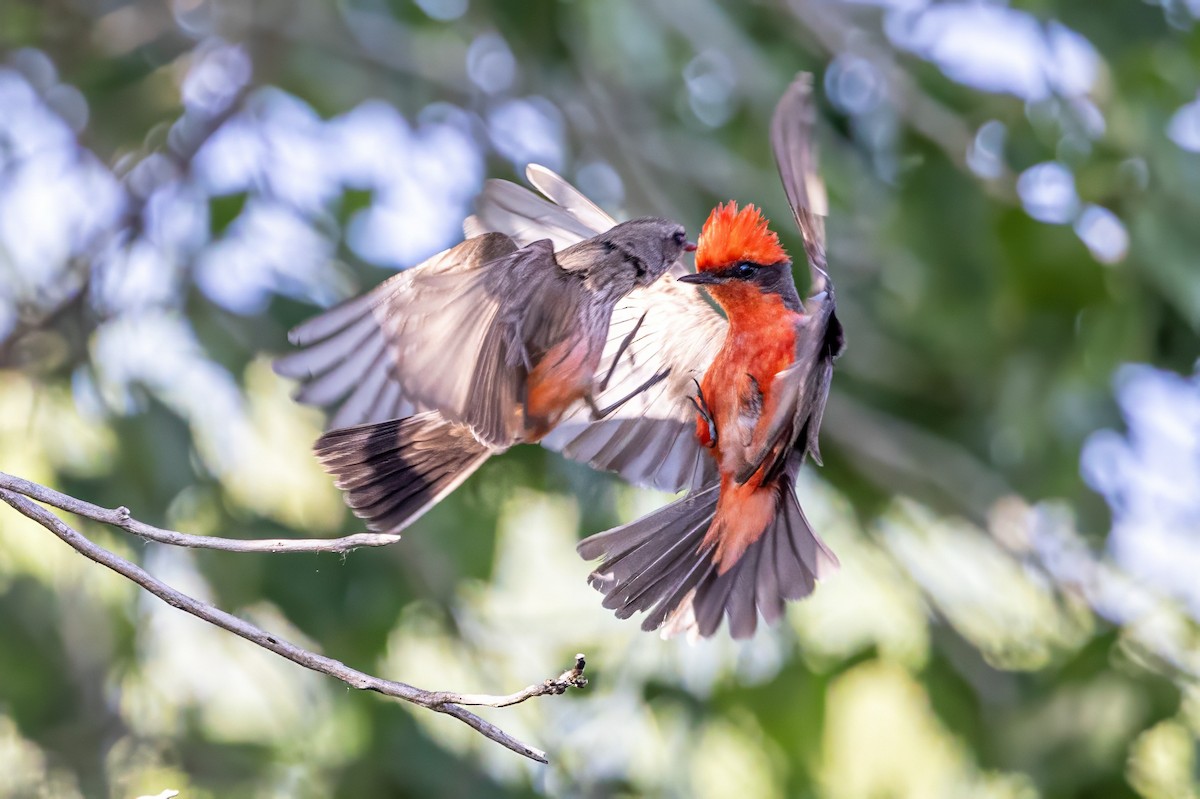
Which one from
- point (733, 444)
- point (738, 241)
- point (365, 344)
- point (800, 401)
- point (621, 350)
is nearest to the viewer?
point (365, 344)

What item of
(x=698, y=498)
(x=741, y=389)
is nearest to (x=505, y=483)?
(x=698, y=498)

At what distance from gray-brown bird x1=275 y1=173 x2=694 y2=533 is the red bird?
29 cm

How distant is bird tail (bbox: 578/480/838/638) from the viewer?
11.3 feet

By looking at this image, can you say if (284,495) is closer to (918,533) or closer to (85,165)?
(85,165)

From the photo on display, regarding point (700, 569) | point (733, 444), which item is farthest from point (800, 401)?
point (700, 569)

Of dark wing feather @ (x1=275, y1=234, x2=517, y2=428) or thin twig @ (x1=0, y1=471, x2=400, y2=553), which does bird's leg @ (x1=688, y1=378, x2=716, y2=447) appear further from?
thin twig @ (x1=0, y1=471, x2=400, y2=553)

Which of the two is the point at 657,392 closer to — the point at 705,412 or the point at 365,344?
the point at 705,412

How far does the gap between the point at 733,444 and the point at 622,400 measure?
12.8 inches

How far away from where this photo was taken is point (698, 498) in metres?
3.68

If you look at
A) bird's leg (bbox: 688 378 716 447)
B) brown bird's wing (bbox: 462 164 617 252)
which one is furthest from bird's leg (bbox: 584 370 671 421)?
brown bird's wing (bbox: 462 164 617 252)

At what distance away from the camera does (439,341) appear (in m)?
2.75

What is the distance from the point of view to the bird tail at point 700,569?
3441 mm

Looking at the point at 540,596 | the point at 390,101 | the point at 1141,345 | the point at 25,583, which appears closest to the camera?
the point at 1141,345

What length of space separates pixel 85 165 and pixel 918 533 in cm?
455
